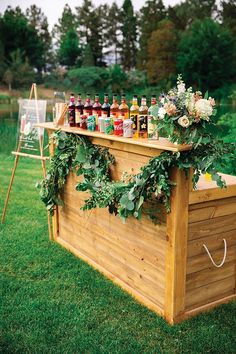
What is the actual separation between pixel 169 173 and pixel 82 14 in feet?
128

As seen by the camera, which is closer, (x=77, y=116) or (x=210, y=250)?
(x=210, y=250)

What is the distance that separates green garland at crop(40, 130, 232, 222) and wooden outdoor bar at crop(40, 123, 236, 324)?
0.07 meters

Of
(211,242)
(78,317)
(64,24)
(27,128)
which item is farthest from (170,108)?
(64,24)

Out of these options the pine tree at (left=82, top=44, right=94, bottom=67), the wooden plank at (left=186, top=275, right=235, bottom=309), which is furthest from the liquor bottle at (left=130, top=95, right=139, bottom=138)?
the pine tree at (left=82, top=44, right=94, bottom=67)

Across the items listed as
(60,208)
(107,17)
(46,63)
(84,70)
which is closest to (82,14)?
(107,17)

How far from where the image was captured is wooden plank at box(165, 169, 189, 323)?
2807 mm

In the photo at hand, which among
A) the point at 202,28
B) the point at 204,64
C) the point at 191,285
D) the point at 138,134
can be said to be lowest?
the point at 191,285

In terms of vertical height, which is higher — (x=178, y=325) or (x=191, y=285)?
(x=191, y=285)

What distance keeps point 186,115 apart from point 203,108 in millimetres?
106

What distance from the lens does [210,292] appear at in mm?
3207

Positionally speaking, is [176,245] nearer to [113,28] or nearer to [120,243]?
[120,243]

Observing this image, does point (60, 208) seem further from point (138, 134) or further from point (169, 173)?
point (169, 173)

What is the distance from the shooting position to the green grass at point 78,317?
2.79 meters

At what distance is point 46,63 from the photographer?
37250mm
